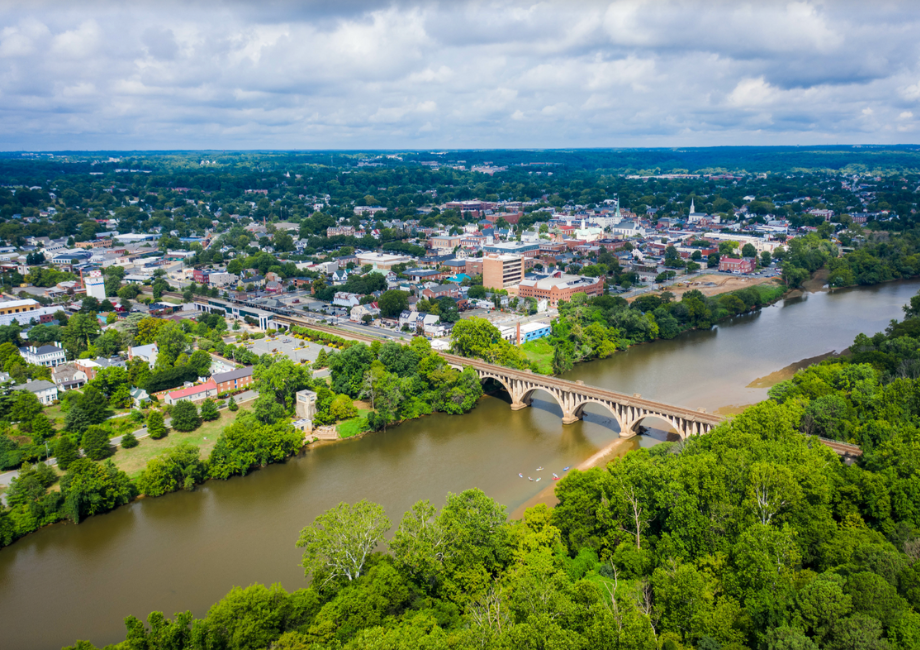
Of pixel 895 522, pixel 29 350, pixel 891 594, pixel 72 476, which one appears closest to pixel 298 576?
pixel 72 476

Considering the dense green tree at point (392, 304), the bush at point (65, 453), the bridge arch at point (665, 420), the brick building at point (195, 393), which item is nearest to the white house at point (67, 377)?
the brick building at point (195, 393)

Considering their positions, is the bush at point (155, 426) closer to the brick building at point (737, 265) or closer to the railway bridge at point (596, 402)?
the railway bridge at point (596, 402)

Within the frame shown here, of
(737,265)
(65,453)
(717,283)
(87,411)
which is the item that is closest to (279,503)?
(65,453)

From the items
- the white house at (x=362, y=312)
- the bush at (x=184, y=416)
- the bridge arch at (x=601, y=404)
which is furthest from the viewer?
the white house at (x=362, y=312)

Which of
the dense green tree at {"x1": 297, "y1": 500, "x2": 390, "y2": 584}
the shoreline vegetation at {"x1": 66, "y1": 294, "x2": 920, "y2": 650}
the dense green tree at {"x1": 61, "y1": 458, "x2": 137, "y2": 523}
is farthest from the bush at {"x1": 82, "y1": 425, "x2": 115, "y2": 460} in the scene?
the dense green tree at {"x1": 297, "y1": 500, "x2": 390, "y2": 584}

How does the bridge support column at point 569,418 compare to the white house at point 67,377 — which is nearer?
the bridge support column at point 569,418
